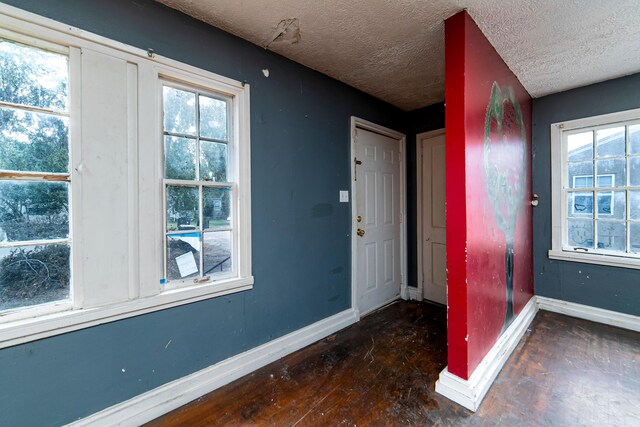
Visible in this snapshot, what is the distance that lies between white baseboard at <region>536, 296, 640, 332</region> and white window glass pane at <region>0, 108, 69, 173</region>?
432 centimetres

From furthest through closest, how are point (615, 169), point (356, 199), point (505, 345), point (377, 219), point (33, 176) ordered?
1. point (377, 219)
2. point (356, 199)
3. point (615, 169)
4. point (505, 345)
5. point (33, 176)

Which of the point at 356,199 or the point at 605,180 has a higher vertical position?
the point at 605,180

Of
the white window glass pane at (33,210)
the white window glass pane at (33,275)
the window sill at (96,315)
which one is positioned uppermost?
the white window glass pane at (33,210)

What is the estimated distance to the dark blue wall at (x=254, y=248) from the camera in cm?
128

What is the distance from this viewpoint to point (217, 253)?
6.02ft

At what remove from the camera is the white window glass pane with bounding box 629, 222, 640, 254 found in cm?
249

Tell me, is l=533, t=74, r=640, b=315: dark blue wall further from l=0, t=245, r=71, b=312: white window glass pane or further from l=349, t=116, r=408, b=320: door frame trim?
l=0, t=245, r=71, b=312: white window glass pane

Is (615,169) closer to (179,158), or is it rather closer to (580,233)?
(580,233)

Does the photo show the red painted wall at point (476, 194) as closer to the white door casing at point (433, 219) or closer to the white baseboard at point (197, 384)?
the white door casing at point (433, 219)

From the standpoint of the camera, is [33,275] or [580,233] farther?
[580,233]

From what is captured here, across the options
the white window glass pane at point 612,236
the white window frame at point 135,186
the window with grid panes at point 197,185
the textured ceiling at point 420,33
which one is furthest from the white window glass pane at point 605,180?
the window with grid panes at point 197,185

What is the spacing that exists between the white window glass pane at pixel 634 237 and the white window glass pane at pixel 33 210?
4.43 metres

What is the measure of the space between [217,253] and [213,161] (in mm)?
639

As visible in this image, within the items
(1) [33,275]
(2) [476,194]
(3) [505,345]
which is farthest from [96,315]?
(3) [505,345]
